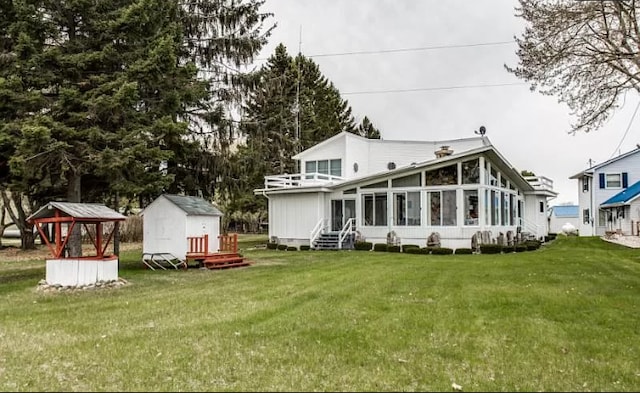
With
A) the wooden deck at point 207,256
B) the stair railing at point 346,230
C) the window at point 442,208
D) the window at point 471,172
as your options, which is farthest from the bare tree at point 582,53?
the stair railing at point 346,230

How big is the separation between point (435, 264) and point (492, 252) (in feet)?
20.1

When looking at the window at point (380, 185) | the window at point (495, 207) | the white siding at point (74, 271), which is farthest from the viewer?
the window at point (380, 185)

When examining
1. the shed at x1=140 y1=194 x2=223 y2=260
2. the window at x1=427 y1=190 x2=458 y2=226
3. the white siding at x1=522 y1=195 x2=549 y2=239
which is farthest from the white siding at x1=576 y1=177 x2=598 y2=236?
the shed at x1=140 y1=194 x2=223 y2=260

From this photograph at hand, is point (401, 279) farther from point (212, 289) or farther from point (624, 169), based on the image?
point (624, 169)

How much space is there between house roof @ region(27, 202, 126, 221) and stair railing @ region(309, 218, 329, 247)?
38.6 ft

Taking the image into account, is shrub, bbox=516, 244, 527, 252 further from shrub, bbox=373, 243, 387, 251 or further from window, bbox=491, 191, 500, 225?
shrub, bbox=373, 243, 387, 251

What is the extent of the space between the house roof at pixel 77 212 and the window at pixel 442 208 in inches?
515

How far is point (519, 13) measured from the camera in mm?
11797

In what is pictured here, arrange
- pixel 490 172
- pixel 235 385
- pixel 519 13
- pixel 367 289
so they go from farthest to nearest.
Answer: pixel 490 172 < pixel 519 13 < pixel 367 289 < pixel 235 385

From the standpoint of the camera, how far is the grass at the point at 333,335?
4801 mm

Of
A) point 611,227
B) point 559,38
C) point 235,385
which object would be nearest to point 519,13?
point 559,38

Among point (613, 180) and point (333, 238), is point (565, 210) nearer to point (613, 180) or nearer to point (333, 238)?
point (613, 180)

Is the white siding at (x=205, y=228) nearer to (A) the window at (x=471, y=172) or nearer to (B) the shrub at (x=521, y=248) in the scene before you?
(A) the window at (x=471, y=172)

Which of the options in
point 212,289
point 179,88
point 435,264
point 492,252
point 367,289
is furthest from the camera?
point 492,252
